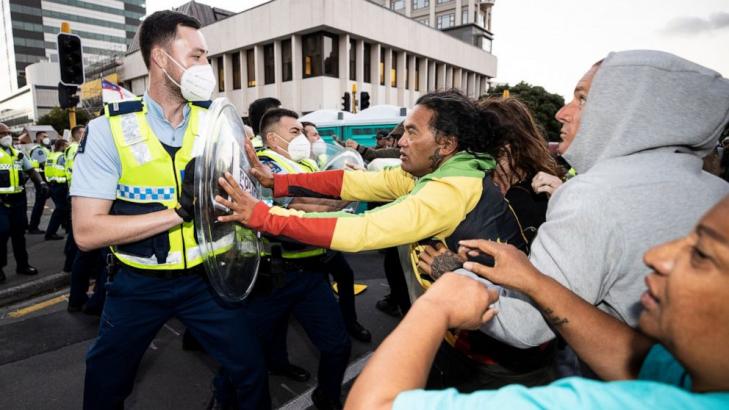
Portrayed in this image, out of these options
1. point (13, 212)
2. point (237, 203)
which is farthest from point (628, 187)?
point (13, 212)

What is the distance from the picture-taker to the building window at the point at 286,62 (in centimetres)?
2672

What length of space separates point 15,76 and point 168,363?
102456mm

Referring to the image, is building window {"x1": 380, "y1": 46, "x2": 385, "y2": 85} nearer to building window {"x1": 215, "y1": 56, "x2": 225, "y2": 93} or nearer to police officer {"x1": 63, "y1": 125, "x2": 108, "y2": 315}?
building window {"x1": 215, "y1": 56, "x2": 225, "y2": 93}

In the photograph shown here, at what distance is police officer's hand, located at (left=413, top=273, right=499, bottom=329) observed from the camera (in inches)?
29.5

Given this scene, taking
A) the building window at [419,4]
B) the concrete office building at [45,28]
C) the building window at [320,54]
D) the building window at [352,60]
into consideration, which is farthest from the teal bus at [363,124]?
the concrete office building at [45,28]

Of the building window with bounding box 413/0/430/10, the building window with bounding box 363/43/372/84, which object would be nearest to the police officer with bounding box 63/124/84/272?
the building window with bounding box 363/43/372/84

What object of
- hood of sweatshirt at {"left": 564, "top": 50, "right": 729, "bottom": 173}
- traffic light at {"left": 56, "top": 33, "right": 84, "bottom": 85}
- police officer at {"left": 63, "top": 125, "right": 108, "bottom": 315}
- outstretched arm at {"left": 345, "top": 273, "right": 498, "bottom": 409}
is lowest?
police officer at {"left": 63, "top": 125, "right": 108, "bottom": 315}

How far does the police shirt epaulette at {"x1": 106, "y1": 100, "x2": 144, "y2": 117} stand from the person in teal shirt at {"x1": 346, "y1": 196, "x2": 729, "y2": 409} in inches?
68.9

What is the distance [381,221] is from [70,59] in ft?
22.4

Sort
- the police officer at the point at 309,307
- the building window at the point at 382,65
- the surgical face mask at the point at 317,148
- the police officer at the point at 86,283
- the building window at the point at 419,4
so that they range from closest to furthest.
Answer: the police officer at the point at 309,307 < the police officer at the point at 86,283 < the surgical face mask at the point at 317,148 < the building window at the point at 382,65 < the building window at the point at 419,4

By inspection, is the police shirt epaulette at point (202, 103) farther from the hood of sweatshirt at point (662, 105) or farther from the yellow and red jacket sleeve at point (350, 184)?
the hood of sweatshirt at point (662, 105)

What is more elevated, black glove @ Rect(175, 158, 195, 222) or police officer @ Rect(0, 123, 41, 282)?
black glove @ Rect(175, 158, 195, 222)

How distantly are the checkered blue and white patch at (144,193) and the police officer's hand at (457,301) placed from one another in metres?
1.50

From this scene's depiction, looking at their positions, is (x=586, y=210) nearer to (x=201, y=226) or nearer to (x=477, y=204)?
(x=477, y=204)
